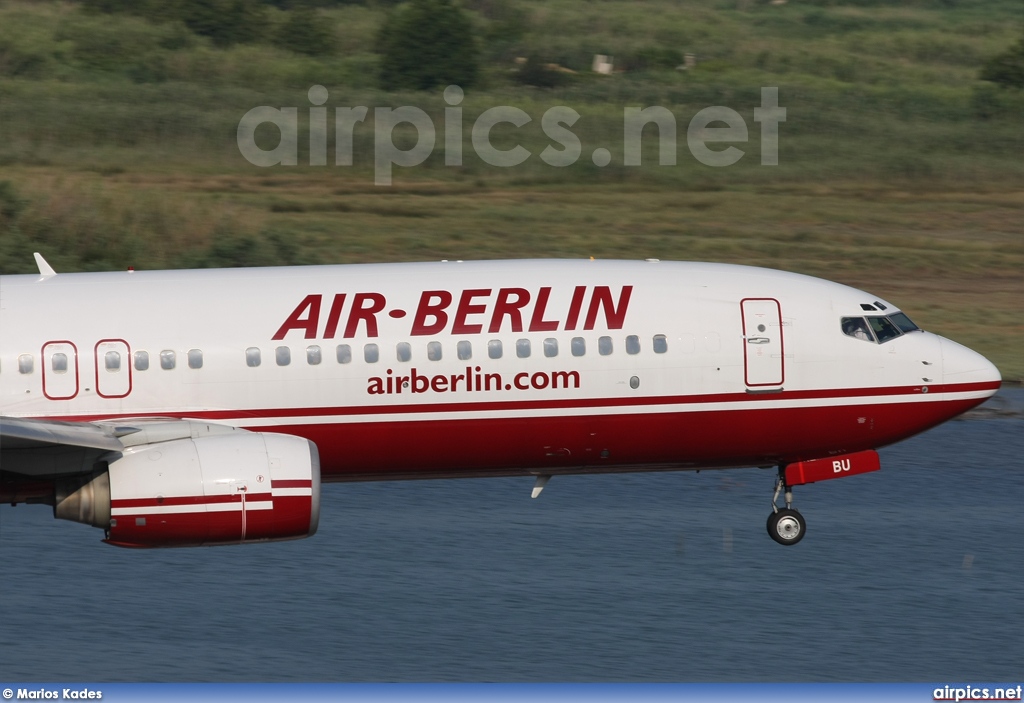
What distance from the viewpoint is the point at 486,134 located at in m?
75.2

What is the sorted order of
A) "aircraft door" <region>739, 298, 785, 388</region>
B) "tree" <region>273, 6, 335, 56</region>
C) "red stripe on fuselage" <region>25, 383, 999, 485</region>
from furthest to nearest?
1. "tree" <region>273, 6, 335, 56</region>
2. "aircraft door" <region>739, 298, 785, 388</region>
3. "red stripe on fuselage" <region>25, 383, 999, 485</region>

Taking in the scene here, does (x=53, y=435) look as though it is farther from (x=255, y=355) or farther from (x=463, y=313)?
(x=463, y=313)

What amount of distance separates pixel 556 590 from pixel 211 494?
729 centimetres

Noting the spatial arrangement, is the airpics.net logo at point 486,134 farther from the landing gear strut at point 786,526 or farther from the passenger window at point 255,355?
the passenger window at point 255,355

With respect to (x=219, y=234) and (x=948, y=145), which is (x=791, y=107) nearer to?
Result: (x=948, y=145)

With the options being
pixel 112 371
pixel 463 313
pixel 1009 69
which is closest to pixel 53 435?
pixel 112 371

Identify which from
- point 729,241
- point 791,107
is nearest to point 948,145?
Answer: point 791,107

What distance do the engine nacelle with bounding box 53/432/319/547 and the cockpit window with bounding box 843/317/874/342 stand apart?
30.9 feet

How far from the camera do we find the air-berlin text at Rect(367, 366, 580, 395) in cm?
2589

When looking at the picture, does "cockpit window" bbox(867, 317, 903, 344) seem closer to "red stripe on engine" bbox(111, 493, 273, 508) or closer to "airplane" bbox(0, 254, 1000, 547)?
"airplane" bbox(0, 254, 1000, 547)

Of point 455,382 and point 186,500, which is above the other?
point 455,382

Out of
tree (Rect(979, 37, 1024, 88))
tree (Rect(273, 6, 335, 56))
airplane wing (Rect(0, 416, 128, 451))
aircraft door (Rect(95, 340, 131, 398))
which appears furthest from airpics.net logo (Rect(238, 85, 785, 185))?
airplane wing (Rect(0, 416, 128, 451))

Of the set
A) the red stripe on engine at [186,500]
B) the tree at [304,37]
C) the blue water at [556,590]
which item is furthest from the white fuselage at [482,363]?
the tree at [304,37]

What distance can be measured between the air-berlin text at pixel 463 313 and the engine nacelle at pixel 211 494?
2535mm
